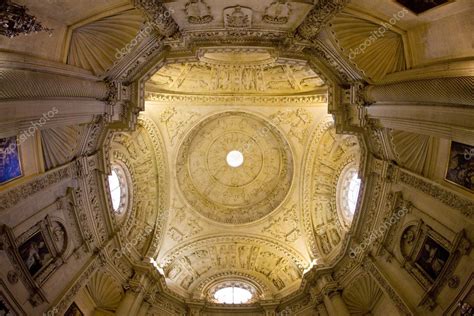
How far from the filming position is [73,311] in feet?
43.5

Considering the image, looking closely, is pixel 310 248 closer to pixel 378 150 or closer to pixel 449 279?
pixel 378 150

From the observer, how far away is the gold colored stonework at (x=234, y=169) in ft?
70.5

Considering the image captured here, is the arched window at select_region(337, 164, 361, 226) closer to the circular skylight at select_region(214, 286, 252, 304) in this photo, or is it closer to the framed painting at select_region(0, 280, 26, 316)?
the circular skylight at select_region(214, 286, 252, 304)

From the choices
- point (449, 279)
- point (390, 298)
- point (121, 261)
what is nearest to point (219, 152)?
point (121, 261)

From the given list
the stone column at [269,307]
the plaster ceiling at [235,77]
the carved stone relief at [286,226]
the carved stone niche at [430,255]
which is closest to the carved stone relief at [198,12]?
the plaster ceiling at [235,77]

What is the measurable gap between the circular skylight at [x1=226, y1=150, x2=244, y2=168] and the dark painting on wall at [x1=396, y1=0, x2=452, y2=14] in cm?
1382

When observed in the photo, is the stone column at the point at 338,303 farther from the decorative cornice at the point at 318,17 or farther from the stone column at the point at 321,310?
the decorative cornice at the point at 318,17

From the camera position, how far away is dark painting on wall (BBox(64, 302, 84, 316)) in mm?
12942

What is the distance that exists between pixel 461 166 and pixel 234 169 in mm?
13937

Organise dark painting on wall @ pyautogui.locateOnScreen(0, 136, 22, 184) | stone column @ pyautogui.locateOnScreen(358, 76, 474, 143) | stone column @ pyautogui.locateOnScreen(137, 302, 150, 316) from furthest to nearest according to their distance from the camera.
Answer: stone column @ pyautogui.locateOnScreen(137, 302, 150, 316), dark painting on wall @ pyautogui.locateOnScreen(0, 136, 22, 184), stone column @ pyautogui.locateOnScreen(358, 76, 474, 143)

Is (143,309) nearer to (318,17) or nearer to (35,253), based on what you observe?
(35,253)

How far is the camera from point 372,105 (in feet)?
39.3

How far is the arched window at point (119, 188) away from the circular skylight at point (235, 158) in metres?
6.53
